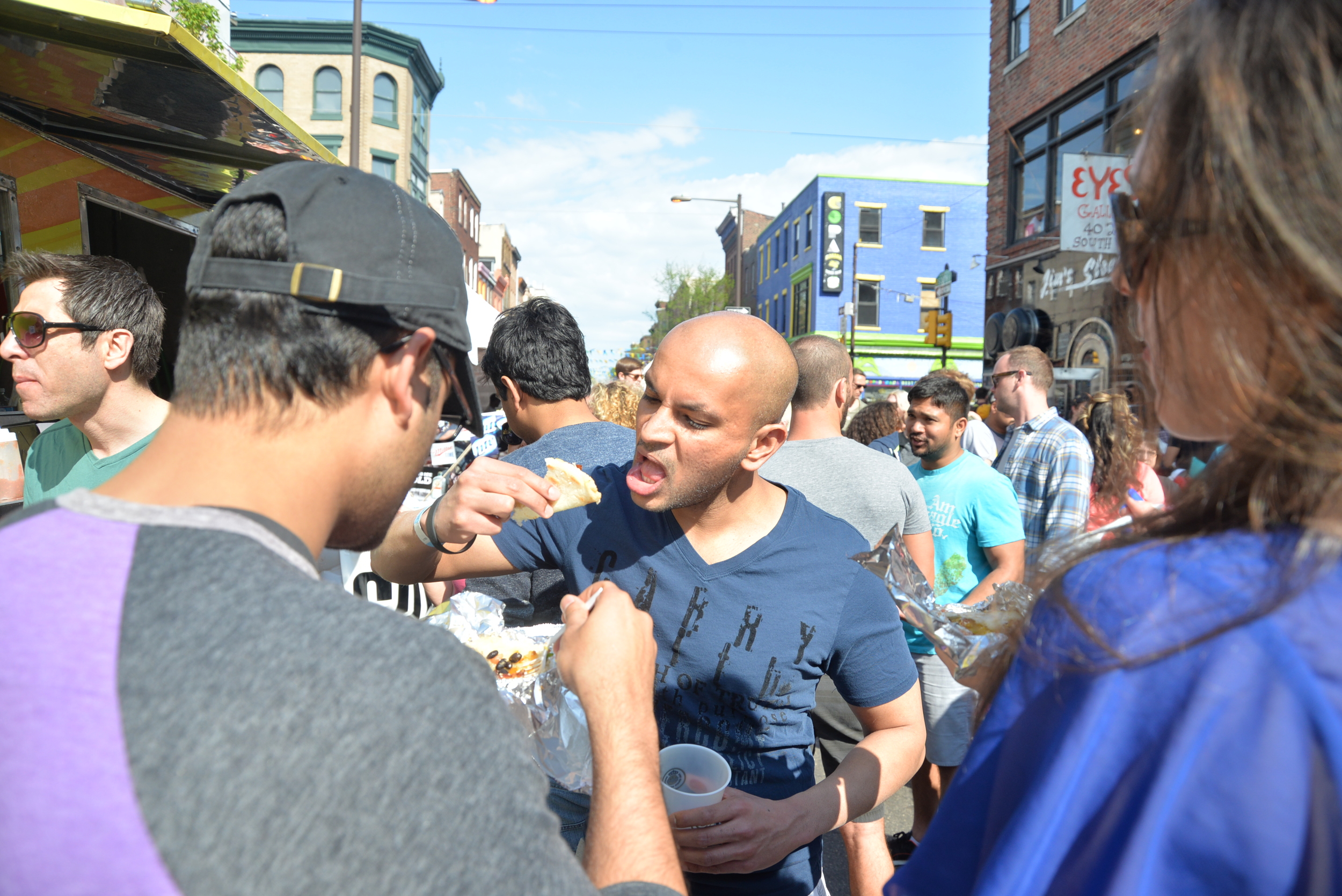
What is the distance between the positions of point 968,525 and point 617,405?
106 inches

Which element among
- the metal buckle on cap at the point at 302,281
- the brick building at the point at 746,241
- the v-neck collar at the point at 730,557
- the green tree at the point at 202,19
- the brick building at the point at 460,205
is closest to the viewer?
the metal buckle on cap at the point at 302,281

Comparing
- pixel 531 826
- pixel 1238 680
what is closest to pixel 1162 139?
pixel 1238 680

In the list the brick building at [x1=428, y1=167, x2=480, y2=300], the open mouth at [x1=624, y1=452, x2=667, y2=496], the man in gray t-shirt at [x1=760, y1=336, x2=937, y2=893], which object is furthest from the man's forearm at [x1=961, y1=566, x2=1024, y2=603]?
the brick building at [x1=428, y1=167, x2=480, y2=300]

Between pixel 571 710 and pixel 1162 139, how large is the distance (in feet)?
5.25

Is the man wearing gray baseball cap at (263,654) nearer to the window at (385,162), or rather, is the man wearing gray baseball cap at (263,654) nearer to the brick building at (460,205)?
the window at (385,162)

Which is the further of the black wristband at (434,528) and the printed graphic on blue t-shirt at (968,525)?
the printed graphic on blue t-shirt at (968,525)

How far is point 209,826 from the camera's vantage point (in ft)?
2.43

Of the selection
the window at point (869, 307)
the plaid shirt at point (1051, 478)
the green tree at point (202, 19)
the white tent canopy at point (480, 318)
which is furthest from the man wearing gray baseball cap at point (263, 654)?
the window at point (869, 307)

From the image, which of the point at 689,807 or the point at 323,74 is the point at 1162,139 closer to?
the point at 689,807

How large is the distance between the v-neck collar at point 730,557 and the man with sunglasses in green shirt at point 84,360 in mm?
2351

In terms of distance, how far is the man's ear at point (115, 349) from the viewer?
3.22m

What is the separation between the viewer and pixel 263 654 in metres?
0.80

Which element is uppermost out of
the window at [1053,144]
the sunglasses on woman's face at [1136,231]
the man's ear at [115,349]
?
the window at [1053,144]

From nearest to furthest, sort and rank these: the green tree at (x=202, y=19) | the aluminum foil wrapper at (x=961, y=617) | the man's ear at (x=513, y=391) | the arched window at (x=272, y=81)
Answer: the aluminum foil wrapper at (x=961, y=617) < the man's ear at (x=513, y=391) < the green tree at (x=202, y=19) < the arched window at (x=272, y=81)
